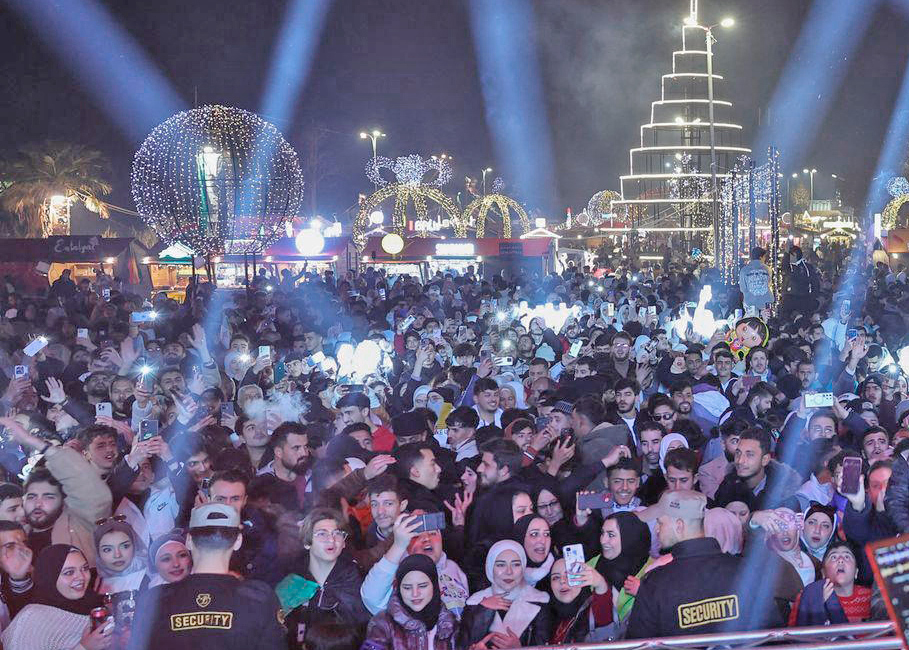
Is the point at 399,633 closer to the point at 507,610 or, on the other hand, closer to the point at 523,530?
the point at 507,610

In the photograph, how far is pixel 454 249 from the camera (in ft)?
113

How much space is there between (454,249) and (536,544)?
2883 centimetres

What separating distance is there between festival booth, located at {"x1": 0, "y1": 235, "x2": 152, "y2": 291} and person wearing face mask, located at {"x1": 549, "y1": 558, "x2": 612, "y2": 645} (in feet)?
91.0

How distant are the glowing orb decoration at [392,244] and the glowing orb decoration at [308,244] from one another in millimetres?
2011

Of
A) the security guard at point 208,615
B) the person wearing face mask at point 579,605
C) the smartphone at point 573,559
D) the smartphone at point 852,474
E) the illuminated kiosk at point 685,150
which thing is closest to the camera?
the security guard at point 208,615

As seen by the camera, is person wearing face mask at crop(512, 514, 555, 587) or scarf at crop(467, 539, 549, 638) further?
person wearing face mask at crop(512, 514, 555, 587)

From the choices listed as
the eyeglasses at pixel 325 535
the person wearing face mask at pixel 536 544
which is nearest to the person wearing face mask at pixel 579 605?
the person wearing face mask at pixel 536 544

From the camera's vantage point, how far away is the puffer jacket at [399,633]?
5.10 m

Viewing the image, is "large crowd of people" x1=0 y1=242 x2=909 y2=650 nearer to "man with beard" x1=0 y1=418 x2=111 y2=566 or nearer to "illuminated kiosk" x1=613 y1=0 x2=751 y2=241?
"man with beard" x1=0 y1=418 x2=111 y2=566

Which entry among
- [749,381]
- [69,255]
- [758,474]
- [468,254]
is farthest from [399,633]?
[468,254]

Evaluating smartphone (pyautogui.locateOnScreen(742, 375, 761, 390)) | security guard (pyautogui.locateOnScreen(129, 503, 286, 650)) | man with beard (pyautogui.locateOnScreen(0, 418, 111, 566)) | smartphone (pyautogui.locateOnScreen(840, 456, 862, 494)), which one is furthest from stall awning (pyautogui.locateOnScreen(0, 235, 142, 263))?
security guard (pyautogui.locateOnScreen(129, 503, 286, 650))

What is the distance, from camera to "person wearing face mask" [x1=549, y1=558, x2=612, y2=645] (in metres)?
5.30

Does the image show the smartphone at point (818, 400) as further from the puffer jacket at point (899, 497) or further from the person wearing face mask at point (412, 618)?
the person wearing face mask at point (412, 618)

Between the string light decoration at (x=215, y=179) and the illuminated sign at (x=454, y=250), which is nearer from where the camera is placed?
the string light decoration at (x=215, y=179)
